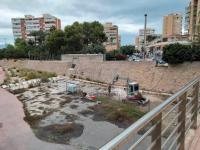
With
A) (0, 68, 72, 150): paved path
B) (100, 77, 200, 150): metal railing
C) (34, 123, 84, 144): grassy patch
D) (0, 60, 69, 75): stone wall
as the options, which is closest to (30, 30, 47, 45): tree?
(0, 60, 69, 75): stone wall

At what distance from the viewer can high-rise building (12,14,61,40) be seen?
201 feet

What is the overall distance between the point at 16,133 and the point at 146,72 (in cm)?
1178

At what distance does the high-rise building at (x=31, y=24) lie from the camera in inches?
2416

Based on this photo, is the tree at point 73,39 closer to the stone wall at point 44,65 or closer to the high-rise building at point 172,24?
the stone wall at point 44,65

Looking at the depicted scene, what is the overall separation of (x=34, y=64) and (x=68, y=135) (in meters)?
23.6

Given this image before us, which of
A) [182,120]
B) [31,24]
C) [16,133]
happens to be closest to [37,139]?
[16,133]

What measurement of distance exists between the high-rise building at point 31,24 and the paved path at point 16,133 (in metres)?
51.9

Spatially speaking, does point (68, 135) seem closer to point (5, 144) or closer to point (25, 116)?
point (5, 144)

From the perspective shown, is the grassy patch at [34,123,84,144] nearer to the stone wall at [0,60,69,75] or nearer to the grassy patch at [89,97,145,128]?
the grassy patch at [89,97,145,128]

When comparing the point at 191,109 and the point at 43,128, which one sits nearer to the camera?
the point at 191,109

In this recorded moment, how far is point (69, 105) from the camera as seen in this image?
531 inches

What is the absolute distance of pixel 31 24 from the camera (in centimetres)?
6253

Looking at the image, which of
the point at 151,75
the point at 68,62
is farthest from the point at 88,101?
the point at 68,62

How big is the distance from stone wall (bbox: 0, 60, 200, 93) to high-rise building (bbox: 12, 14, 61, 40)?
42.0m
